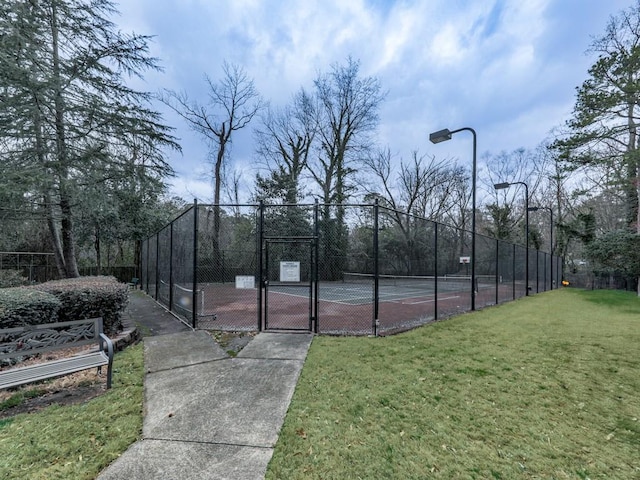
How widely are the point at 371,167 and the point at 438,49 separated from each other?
15492mm

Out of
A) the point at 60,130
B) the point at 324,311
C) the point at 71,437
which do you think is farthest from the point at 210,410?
the point at 60,130

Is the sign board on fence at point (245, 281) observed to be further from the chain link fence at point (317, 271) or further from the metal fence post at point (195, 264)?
the metal fence post at point (195, 264)

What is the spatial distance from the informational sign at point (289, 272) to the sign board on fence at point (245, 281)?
2.08ft

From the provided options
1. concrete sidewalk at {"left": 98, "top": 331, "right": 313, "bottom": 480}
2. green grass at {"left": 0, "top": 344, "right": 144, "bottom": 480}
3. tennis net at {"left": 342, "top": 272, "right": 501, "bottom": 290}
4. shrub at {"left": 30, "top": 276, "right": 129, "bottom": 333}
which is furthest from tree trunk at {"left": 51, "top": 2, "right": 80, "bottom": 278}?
tennis net at {"left": 342, "top": 272, "right": 501, "bottom": 290}

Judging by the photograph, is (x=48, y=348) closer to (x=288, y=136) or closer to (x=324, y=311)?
(x=324, y=311)

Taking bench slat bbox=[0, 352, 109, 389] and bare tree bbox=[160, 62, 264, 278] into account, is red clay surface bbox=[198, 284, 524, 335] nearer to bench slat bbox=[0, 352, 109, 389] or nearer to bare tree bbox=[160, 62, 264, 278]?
bench slat bbox=[0, 352, 109, 389]

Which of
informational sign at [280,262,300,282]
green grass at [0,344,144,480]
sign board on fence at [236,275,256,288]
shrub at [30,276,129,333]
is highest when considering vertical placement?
informational sign at [280,262,300,282]

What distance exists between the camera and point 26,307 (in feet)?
13.5

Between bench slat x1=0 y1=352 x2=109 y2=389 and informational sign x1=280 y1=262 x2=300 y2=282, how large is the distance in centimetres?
302

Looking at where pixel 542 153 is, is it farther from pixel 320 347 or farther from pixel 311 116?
pixel 320 347

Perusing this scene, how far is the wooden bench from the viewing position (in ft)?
9.82

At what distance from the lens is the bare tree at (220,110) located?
21.2 m

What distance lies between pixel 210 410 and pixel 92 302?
3579 millimetres

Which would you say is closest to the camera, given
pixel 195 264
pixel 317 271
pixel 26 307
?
pixel 26 307
